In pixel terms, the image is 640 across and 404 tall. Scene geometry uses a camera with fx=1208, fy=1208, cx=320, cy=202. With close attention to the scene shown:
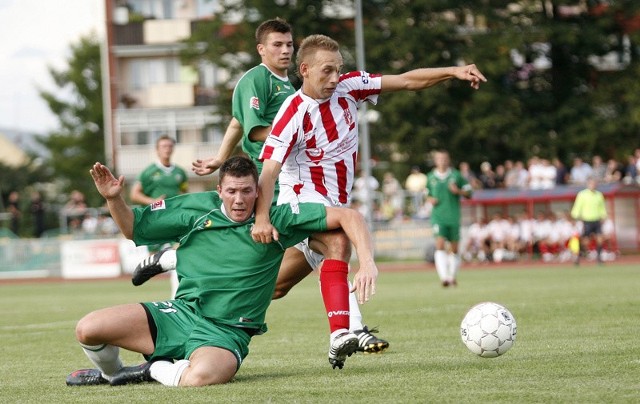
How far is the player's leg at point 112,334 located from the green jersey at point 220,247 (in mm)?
402

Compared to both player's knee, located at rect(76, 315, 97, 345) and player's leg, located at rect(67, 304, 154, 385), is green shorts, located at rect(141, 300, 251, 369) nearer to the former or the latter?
player's leg, located at rect(67, 304, 154, 385)

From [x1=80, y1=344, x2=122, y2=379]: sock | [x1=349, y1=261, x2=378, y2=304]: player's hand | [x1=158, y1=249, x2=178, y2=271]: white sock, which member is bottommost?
[x1=80, y1=344, x2=122, y2=379]: sock

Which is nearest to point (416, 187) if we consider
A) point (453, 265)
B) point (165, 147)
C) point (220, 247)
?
point (453, 265)

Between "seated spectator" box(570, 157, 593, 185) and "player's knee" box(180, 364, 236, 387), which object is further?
"seated spectator" box(570, 157, 593, 185)

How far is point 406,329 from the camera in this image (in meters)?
11.4

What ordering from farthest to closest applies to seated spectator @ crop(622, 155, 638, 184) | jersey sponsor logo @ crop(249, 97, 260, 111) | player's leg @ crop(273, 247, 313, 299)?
seated spectator @ crop(622, 155, 638, 184)
jersey sponsor logo @ crop(249, 97, 260, 111)
player's leg @ crop(273, 247, 313, 299)

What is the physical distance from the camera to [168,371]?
7.24m

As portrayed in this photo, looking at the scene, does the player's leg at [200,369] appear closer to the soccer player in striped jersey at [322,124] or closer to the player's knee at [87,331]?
the player's knee at [87,331]

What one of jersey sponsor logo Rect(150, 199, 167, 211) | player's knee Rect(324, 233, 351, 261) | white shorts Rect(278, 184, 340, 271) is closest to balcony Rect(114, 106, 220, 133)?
white shorts Rect(278, 184, 340, 271)

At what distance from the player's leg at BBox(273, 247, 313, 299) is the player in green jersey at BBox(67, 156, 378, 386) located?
108cm

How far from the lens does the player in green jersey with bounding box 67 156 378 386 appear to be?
7.27m

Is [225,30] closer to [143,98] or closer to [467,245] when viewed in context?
[143,98]

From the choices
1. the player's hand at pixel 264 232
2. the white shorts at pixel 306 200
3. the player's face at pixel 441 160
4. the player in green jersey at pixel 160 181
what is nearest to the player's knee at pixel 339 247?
the player's hand at pixel 264 232

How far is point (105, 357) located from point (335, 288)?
1.52 metres
